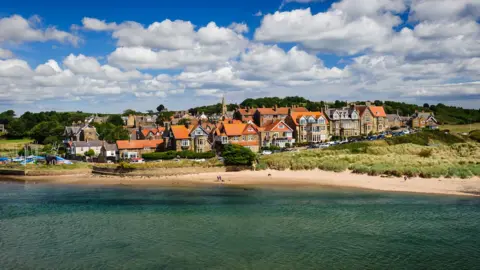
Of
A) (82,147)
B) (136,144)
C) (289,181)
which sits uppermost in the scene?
(136,144)

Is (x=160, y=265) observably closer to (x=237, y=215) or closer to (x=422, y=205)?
(x=237, y=215)

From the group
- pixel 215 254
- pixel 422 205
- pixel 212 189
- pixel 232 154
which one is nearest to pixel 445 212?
pixel 422 205

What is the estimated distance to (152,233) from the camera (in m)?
26.2

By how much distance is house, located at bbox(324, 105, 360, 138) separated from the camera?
2808 inches

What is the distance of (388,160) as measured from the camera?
49.7 m

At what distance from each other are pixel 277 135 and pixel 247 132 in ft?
19.4

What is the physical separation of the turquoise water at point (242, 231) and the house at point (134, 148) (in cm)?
1930

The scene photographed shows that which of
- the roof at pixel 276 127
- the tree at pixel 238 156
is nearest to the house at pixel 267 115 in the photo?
the roof at pixel 276 127

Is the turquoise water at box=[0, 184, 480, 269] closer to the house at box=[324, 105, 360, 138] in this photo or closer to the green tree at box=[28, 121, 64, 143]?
the house at box=[324, 105, 360, 138]

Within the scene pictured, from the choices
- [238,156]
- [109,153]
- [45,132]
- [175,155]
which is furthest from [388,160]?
[45,132]

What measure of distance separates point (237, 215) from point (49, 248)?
1248cm

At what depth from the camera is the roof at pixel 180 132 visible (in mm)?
57178

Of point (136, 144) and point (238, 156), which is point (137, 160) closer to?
point (136, 144)

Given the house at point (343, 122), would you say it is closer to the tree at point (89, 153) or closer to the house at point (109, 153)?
the house at point (109, 153)
